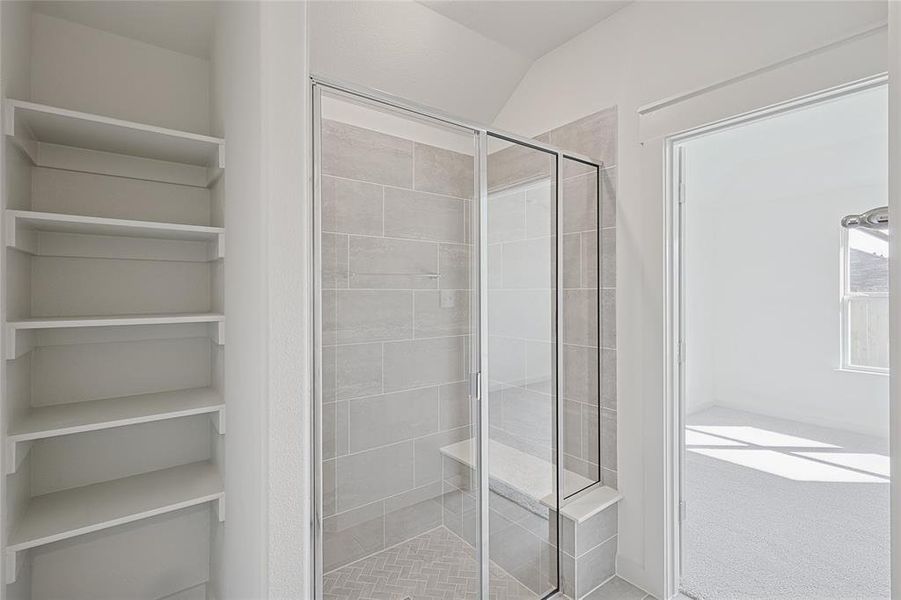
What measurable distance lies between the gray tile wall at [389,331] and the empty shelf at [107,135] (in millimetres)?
471

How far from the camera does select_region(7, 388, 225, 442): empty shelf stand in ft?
3.99

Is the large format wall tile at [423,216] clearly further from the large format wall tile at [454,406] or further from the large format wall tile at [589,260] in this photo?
the large format wall tile at [589,260]

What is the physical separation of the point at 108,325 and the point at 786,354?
528 centimetres

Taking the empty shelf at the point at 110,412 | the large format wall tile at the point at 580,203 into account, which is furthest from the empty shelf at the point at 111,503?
the large format wall tile at the point at 580,203

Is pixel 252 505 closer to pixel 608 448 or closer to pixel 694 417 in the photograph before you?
pixel 608 448

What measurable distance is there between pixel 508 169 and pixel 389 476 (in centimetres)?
127

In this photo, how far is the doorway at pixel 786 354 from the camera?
6.63 feet

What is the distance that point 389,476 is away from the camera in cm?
161

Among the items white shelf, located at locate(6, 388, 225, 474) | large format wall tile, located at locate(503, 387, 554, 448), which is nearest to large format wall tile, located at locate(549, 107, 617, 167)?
large format wall tile, located at locate(503, 387, 554, 448)

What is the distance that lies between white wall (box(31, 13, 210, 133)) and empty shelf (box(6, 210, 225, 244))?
0.44 metres

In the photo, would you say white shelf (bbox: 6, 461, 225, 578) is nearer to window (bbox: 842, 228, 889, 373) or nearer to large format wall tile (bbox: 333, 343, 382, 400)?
large format wall tile (bbox: 333, 343, 382, 400)

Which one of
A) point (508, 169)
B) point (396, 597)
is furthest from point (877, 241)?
point (396, 597)

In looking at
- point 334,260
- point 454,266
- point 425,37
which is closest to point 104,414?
point 334,260

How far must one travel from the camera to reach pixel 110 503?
4.57 ft
